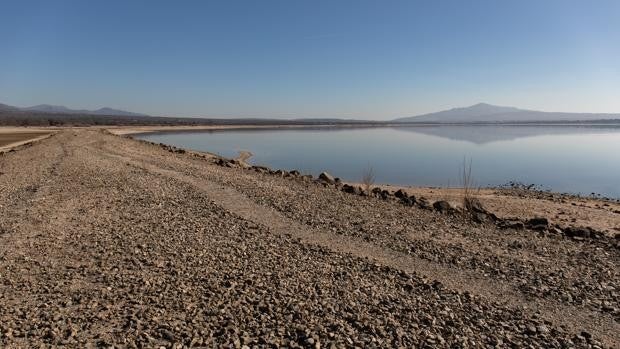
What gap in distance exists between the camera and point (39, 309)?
5.98m

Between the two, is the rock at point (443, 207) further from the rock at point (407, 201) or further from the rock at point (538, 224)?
the rock at point (538, 224)

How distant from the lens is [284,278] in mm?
7422

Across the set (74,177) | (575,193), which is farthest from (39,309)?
(575,193)

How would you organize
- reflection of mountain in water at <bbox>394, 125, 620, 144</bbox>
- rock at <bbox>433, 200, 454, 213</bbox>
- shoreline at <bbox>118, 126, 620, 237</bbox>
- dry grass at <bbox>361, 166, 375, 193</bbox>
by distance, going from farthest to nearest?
1. reflection of mountain in water at <bbox>394, 125, 620, 144</bbox>
2. dry grass at <bbox>361, 166, 375, 193</bbox>
3. shoreline at <bbox>118, 126, 620, 237</bbox>
4. rock at <bbox>433, 200, 454, 213</bbox>

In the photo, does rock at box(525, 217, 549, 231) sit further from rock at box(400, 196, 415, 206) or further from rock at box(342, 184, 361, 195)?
rock at box(342, 184, 361, 195)

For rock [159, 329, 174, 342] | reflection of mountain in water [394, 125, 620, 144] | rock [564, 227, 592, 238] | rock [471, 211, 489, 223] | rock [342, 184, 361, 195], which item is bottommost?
rock [564, 227, 592, 238]

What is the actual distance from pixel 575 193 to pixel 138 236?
2450 cm

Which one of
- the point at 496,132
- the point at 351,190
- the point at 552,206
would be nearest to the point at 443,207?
the point at 351,190

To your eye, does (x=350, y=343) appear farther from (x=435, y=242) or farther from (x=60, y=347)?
(x=435, y=242)

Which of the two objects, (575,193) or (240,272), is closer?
(240,272)

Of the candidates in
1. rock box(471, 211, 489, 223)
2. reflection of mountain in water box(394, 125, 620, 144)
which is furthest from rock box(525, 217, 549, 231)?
reflection of mountain in water box(394, 125, 620, 144)

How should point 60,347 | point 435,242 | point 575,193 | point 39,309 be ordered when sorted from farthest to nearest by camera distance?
point 575,193 < point 435,242 < point 39,309 < point 60,347

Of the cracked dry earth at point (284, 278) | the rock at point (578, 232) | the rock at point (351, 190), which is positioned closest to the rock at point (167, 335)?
the cracked dry earth at point (284, 278)

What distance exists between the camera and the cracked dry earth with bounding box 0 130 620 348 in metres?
5.62
